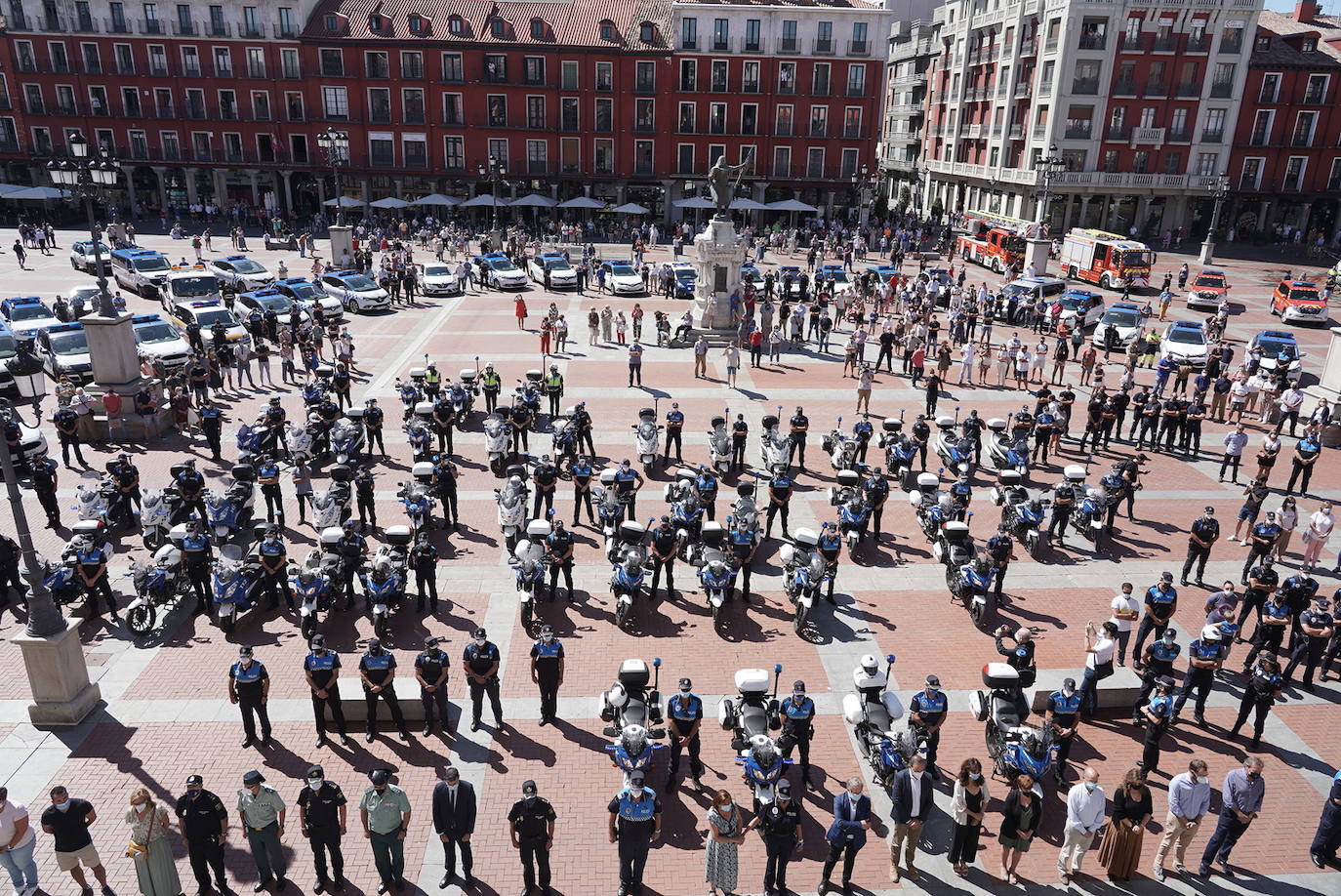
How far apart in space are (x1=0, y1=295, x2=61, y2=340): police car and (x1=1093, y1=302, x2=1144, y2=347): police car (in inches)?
1371

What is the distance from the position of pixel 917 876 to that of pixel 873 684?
2.15 metres

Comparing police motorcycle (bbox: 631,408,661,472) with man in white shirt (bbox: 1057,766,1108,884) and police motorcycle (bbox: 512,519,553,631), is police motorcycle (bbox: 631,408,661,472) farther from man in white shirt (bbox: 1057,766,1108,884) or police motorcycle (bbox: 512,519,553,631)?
man in white shirt (bbox: 1057,766,1108,884)

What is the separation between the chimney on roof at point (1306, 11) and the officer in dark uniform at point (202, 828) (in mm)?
80049

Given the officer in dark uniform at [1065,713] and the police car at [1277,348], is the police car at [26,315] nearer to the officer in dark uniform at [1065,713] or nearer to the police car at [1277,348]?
the officer in dark uniform at [1065,713]

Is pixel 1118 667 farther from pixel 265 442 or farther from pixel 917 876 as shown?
pixel 265 442

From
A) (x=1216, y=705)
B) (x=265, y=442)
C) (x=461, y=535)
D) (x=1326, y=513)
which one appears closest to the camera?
(x=1216, y=705)

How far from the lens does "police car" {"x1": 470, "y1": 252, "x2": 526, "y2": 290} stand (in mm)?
40906

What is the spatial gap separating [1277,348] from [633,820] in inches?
1167

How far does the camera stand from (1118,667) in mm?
13203

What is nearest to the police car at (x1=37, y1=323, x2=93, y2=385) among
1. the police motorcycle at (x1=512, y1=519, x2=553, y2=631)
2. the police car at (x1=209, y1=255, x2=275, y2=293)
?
the police car at (x1=209, y1=255, x2=275, y2=293)

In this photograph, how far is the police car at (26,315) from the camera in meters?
28.9

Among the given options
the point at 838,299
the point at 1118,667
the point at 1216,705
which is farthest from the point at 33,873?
the point at 838,299

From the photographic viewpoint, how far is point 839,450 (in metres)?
20.0

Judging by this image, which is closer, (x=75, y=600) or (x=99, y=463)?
(x=75, y=600)
